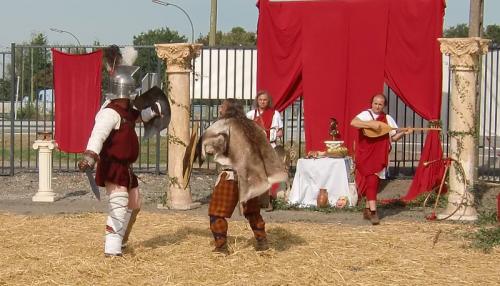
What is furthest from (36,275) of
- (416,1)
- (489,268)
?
(416,1)

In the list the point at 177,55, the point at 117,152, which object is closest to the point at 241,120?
the point at 117,152

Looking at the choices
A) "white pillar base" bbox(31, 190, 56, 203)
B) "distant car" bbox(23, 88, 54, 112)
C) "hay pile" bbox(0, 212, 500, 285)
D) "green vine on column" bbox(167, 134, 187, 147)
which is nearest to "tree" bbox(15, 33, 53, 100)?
"distant car" bbox(23, 88, 54, 112)

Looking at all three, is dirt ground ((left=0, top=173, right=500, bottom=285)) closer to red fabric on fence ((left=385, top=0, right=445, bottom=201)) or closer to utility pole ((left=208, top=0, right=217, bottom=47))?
red fabric on fence ((left=385, top=0, right=445, bottom=201))

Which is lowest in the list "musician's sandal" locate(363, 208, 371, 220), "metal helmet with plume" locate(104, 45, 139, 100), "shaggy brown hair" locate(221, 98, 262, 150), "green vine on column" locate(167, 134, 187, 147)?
"musician's sandal" locate(363, 208, 371, 220)

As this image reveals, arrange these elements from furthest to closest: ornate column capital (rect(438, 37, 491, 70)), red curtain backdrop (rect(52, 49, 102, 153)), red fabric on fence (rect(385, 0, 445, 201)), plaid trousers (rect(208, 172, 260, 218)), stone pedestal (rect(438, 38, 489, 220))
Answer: red curtain backdrop (rect(52, 49, 102, 153))
red fabric on fence (rect(385, 0, 445, 201))
stone pedestal (rect(438, 38, 489, 220))
ornate column capital (rect(438, 37, 491, 70))
plaid trousers (rect(208, 172, 260, 218))

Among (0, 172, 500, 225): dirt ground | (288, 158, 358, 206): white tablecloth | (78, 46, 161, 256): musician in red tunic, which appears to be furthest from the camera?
(288, 158, 358, 206): white tablecloth

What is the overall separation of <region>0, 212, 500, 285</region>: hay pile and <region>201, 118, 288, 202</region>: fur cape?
2.08ft

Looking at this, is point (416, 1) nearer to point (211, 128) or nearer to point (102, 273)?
point (211, 128)

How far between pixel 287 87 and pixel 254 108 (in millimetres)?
1295

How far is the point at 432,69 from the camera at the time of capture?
38.9 feet

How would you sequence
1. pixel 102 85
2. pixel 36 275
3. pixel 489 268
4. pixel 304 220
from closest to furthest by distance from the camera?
pixel 36 275 → pixel 489 268 → pixel 304 220 → pixel 102 85

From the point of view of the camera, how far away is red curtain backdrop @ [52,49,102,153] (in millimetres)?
13820

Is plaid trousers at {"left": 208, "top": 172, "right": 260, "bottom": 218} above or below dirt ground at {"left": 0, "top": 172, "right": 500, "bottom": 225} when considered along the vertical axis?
above

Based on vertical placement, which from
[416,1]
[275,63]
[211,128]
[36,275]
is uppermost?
[416,1]
